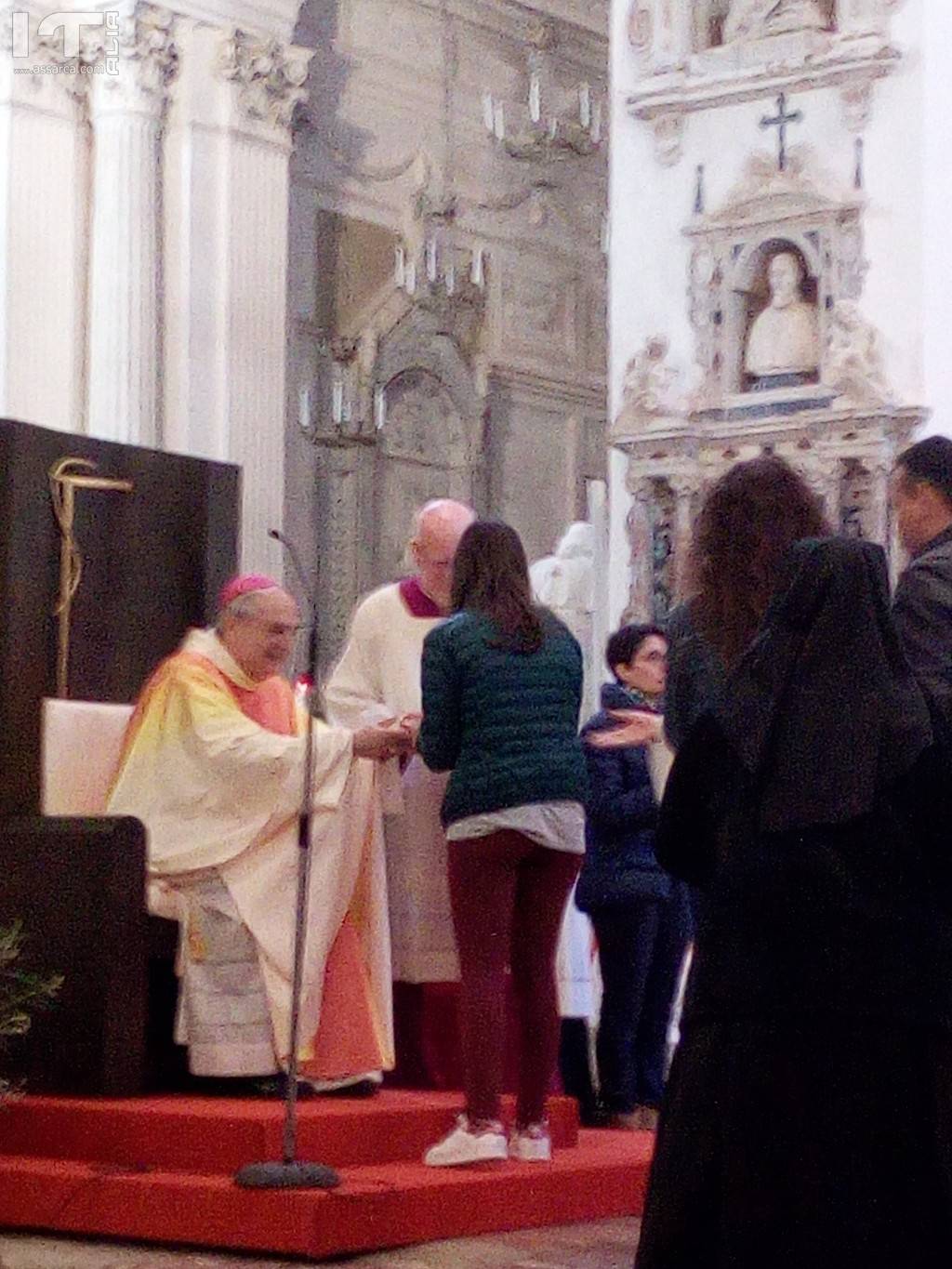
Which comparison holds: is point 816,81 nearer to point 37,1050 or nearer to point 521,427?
point 521,427

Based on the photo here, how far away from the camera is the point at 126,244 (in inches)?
532

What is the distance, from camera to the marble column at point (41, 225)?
1330 centimetres

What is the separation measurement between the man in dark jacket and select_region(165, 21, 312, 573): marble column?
366 inches

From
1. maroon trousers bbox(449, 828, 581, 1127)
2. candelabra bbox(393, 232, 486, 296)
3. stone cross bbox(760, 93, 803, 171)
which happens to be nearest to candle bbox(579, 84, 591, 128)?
candelabra bbox(393, 232, 486, 296)

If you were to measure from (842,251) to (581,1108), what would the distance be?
16.8ft

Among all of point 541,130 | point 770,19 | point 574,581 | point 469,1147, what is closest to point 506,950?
point 469,1147

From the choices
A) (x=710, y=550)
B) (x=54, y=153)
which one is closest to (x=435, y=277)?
(x=54, y=153)

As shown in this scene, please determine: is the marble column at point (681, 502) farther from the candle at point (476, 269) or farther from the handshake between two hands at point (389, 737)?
the handshake between two hands at point (389, 737)

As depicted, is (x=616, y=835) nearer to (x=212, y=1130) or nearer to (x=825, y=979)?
(x=212, y=1130)

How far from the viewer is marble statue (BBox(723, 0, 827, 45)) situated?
39.0 feet

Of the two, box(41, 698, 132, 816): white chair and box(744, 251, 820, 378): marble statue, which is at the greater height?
box(744, 251, 820, 378): marble statue

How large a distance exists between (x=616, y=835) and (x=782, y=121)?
5.26 meters

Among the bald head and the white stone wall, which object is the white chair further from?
the white stone wall

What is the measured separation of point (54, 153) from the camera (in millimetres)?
13508
